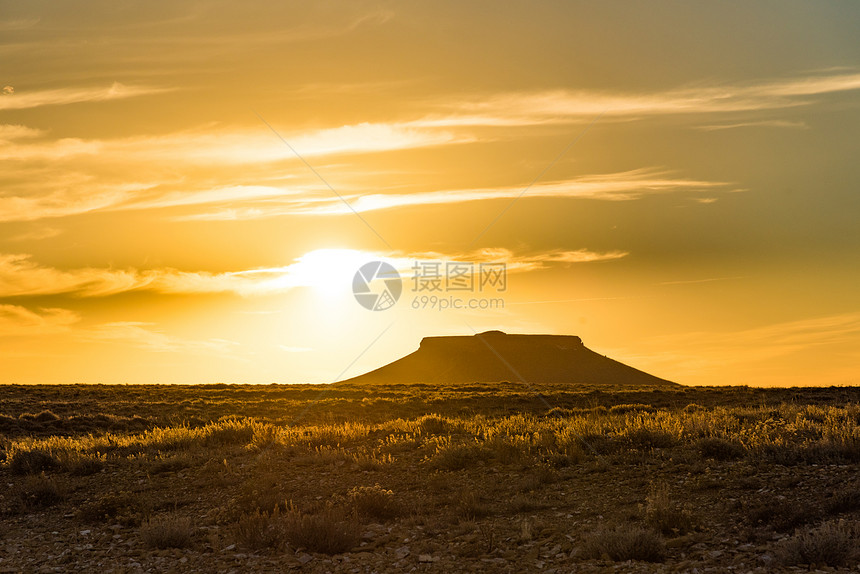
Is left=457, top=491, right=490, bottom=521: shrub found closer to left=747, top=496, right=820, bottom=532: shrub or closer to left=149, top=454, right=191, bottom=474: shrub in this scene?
left=747, top=496, right=820, bottom=532: shrub

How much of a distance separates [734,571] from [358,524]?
563cm

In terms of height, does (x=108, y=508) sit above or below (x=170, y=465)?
below

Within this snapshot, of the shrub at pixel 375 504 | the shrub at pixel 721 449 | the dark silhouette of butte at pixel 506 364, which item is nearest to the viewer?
the shrub at pixel 375 504

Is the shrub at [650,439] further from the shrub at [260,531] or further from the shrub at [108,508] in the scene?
the shrub at [108,508]

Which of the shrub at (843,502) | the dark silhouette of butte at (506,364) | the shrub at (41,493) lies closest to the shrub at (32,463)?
the shrub at (41,493)

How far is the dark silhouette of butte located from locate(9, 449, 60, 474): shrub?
93.9 metres

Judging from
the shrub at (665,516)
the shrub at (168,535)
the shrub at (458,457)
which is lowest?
the shrub at (168,535)

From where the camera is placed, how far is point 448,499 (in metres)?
12.3

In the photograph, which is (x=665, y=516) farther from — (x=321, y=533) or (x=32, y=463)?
(x=32, y=463)

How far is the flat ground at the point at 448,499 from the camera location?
30.7 feet

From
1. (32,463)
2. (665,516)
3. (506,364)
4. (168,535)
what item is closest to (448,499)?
(665,516)

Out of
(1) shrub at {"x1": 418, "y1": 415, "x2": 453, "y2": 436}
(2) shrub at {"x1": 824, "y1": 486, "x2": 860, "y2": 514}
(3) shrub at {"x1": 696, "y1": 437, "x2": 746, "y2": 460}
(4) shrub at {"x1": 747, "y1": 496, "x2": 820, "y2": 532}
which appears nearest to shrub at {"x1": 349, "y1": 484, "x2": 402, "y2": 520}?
(4) shrub at {"x1": 747, "y1": 496, "x2": 820, "y2": 532}

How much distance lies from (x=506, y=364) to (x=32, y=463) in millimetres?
107538

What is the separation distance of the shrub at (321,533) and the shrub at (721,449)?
7.39 metres
